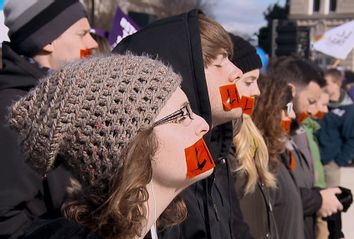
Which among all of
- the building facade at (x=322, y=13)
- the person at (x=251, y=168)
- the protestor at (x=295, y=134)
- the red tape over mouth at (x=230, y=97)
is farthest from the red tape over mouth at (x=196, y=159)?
the building facade at (x=322, y=13)

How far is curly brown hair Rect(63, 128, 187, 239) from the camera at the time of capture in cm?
155

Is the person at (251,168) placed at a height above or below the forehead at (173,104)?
below

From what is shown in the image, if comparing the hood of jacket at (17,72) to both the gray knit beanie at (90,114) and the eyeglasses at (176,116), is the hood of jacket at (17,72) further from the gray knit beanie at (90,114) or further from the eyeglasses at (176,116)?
the eyeglasses at (176,116)

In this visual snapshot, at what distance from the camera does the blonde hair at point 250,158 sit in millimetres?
3061

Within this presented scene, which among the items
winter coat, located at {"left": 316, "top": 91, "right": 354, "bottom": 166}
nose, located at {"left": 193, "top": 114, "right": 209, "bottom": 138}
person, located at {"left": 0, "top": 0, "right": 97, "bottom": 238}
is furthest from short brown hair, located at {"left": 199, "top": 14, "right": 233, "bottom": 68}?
winter coat, located at {"left": 316, "top": 91, "right": 354, "bottom": 166}

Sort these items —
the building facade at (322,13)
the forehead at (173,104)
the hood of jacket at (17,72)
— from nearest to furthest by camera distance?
the forehead at (173,104) < the hood of jacket at (17,72) < the building facade at (322,13)

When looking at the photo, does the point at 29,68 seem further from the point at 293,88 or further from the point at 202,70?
the point at 293,88

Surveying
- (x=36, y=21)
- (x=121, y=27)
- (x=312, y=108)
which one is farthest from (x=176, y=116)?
(x=121, y=27)

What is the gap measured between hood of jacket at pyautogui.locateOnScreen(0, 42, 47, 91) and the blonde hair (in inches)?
41.1

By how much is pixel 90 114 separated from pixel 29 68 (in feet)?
3.54

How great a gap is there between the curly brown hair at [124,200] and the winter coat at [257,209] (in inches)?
59.3

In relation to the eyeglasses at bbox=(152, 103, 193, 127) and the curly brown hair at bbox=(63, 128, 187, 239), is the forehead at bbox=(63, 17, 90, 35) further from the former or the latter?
the curly brown hair at bbox=(63, 128, 187, 239)

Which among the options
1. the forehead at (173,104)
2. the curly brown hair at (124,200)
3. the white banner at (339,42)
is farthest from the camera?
the white banner at (339,42)

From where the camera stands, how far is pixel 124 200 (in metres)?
1.55
